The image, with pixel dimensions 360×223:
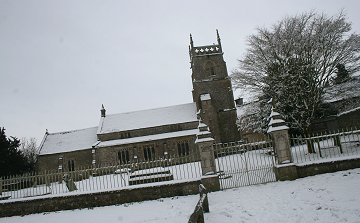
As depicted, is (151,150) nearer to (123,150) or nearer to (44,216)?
(123,150)

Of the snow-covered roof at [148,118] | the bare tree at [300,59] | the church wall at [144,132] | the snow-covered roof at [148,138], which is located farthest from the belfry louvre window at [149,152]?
the bare tree at [300,59]

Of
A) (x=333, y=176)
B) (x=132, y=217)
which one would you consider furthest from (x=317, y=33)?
(x=132, y=217)

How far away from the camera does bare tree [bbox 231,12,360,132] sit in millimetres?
18250

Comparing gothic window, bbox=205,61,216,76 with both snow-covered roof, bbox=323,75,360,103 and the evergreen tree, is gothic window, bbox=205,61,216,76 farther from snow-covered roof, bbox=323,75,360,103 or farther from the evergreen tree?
the evergreen tree

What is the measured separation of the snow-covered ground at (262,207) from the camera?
7.70m

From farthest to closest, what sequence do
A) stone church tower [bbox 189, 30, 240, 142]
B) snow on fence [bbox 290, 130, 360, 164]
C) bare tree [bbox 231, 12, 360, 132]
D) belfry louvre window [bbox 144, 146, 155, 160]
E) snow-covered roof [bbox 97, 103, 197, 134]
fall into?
snow-covered roof [bbox 97, 103, 197, 134] < stone church tower [bbox 189, 30, 240, 142] < belfry louvre window [bbox 144, 146, 155, 160] < bare tree [bbox 231, 12, 360, 132] < snow on fence [bbox 290, 130, 360, 164]

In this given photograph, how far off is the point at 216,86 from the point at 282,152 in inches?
1007

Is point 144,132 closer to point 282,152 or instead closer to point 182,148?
point 182,148

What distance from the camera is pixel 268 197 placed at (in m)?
10.4

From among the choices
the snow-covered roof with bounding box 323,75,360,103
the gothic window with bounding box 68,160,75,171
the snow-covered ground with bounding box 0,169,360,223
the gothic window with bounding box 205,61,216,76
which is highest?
the gothic window with bounding box 205,61,216,76

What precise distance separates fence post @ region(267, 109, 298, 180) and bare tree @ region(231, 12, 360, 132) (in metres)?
6.09

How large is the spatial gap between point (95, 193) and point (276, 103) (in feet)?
45.8

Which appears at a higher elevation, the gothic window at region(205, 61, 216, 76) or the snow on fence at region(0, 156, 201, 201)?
the gothic window at region(205, 61, 216, 76)

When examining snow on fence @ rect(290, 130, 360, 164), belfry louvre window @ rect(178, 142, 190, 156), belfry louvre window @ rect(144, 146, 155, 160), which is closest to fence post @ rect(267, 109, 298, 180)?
snow on fence @ rect(290, 130, 360, 164)
